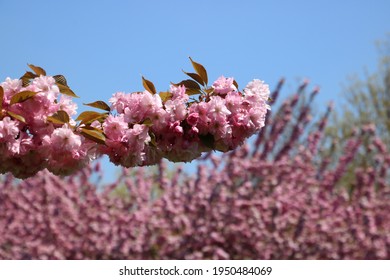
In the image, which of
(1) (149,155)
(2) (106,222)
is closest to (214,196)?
(2) (106,222)

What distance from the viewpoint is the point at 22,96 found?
2.08 meters

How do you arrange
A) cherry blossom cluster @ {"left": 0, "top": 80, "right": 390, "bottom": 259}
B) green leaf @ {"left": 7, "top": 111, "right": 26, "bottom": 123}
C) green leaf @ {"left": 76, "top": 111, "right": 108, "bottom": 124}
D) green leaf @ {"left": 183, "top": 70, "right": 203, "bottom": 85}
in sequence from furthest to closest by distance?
cherry blossom cluster @ {"left": 0, "top": 80, "right": 390, "bottom": 259}
green leaf @ {"left": 183, "top": 70, "right": 203, "bottom": 85}
green leaf @ {"left": 76, "top": 111, "right": 108, "bottom": 124}
green leaf @ {"left": 7, "top": 111, "right": 26, "bottom": 123}

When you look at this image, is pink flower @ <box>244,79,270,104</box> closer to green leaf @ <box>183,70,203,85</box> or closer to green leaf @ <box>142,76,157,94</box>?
green leaf @ <box>183,70,203,85</box>

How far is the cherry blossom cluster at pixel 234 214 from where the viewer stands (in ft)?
25.9

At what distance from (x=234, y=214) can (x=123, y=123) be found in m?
5.94

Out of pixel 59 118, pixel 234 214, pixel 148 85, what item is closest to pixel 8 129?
pixel 59 118

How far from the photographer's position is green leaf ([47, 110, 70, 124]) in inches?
82.5

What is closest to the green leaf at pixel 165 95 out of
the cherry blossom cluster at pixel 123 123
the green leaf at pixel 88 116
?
the cherry blossom cluster at pixel 123 123

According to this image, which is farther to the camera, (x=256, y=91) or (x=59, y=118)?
(x=256, y=91)

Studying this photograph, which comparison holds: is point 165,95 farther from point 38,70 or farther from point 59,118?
point 38,70

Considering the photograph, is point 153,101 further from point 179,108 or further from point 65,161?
point 65,161

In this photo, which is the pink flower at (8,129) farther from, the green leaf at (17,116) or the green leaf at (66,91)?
the green leaf at (66,91)

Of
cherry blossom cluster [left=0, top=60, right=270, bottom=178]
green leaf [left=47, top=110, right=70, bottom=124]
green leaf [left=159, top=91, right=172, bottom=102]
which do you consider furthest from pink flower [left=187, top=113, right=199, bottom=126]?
green leaf [left=47, top=110, right=70, bottom=124]

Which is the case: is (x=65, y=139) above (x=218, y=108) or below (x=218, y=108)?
below
